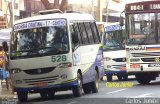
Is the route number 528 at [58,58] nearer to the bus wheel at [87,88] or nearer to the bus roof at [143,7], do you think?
the bus wheel at [87,88]

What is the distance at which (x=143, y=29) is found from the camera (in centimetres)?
2414

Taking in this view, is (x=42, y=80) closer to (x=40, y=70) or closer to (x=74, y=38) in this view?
(x=40, y=70)

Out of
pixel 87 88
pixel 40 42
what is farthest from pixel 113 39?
pixel 40 42

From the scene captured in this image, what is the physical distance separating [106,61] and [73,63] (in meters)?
11.8

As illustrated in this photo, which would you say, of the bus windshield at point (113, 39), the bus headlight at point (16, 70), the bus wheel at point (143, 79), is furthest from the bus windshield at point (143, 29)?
the bus headlight at point (16, 70)

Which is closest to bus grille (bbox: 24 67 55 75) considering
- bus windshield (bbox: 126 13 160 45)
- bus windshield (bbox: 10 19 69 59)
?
bus windshield (bbox: 10 19 69 59)

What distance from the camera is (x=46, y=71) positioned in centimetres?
1900

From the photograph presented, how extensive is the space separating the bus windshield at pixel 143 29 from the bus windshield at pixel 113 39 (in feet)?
20.9

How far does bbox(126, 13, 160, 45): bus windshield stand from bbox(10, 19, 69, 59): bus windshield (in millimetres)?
5637

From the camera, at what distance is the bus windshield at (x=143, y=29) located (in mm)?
24156

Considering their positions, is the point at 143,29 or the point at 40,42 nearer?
the point at 40,42

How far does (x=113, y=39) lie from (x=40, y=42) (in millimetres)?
12456

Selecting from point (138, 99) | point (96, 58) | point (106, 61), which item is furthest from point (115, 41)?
point (138, 99)

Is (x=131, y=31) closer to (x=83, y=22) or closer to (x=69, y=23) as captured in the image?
(x=83, y=22)
